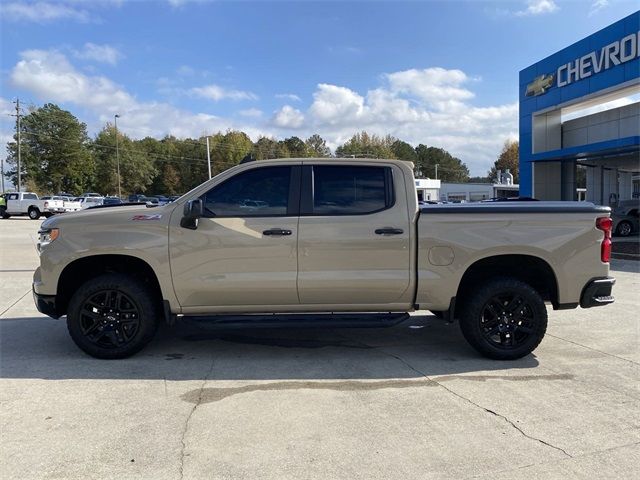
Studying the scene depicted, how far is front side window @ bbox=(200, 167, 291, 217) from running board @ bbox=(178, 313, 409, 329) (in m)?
1.03

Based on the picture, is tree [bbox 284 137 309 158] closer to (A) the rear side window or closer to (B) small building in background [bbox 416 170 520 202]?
(B) small building in background [bbox 416 170 520 202]

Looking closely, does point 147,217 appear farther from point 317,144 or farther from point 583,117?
point 317,144

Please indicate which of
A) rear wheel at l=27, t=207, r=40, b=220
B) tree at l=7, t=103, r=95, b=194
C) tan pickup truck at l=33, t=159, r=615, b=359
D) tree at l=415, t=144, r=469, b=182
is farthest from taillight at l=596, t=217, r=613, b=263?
tree at l=415, t=144, r=469, b=182

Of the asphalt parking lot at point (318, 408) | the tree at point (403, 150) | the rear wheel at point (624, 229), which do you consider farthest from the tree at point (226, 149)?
the asphalt parking lot at point (318, 408)

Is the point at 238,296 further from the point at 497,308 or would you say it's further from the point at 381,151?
the point at 381,151

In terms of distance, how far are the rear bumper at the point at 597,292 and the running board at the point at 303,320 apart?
1.83 metres

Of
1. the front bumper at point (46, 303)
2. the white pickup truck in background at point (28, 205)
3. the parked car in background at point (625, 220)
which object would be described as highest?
the white pickup truck in background at point (28, 205)

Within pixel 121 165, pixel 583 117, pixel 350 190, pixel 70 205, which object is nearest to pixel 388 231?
pixel 350 190

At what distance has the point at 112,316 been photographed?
5.12 meters

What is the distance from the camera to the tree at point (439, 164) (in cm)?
12531

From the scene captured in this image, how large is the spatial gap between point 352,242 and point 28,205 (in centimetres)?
4114

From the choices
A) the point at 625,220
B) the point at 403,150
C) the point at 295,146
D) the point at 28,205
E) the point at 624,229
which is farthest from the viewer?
the point at 403,150

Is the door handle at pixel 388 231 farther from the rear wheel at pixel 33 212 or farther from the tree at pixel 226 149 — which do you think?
the tree at pixel 226 149

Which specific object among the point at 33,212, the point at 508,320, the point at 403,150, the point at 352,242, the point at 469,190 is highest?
the point at 403,150
